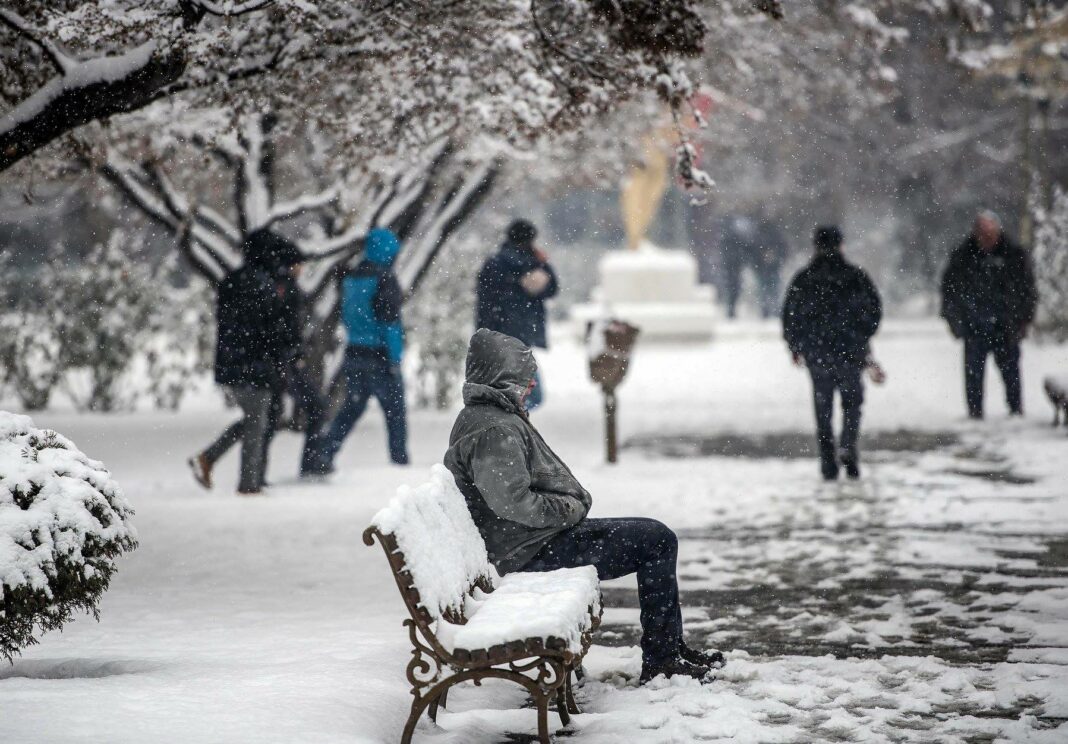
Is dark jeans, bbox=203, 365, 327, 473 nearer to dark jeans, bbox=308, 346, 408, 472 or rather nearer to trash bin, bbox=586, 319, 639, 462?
dark jeans, bbox=308, 346, 408, 472

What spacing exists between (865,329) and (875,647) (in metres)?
4.91

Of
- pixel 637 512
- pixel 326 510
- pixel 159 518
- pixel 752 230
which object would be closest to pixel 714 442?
pixel 637 512

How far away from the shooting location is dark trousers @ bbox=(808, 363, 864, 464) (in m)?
11.0

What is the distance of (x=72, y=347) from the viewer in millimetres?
17359

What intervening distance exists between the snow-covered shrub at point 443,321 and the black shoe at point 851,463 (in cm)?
672

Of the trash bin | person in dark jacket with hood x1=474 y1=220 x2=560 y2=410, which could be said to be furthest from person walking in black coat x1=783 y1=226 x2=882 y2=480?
person in dark jacket with hood x1=474 y1=220 x2=560 y2=410

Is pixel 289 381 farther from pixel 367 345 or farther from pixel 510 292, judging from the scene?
pixel 510 292

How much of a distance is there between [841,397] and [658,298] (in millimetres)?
17476

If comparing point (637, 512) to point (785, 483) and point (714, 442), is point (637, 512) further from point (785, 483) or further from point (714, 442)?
point (714, 442)

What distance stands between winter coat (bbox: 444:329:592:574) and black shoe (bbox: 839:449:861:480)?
6.20 meters

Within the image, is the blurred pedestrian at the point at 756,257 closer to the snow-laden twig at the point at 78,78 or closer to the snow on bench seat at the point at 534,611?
the snow-laden twig at the point at 78,78

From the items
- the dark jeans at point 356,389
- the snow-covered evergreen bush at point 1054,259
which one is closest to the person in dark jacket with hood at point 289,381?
the dark jeans at point 356,389

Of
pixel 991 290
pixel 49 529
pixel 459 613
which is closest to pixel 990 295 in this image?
pixel 991 290

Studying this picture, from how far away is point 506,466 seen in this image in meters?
5.25
